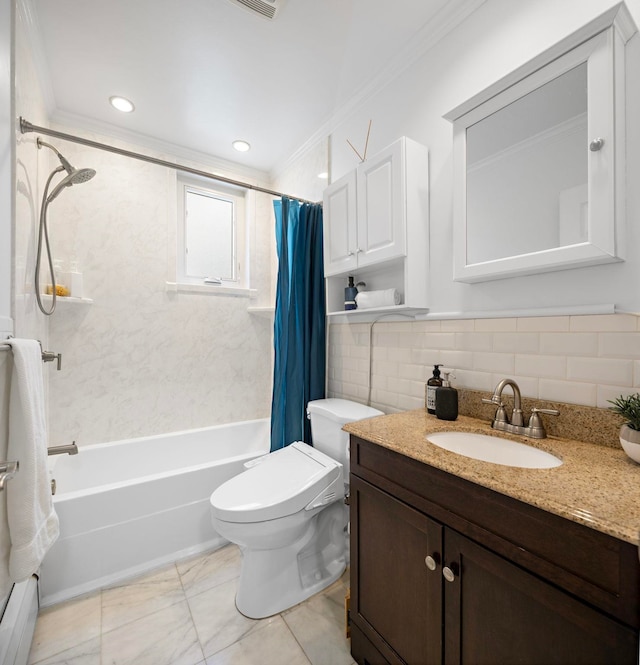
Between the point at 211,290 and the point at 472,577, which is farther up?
the point at 211,290

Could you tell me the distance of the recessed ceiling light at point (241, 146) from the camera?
2.40 metres

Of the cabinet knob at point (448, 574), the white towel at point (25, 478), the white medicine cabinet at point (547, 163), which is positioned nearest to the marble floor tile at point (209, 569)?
the white towel at point (25, 478)

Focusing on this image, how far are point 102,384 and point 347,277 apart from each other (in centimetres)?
177

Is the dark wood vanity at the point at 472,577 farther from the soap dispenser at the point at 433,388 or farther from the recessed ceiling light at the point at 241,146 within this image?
the recessed ceiling light at the point at 241,146

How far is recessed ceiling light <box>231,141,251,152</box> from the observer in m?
2.40

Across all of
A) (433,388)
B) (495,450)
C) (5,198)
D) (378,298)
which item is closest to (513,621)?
(495,450)

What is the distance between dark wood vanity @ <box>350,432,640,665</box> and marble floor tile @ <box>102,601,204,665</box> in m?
0.66

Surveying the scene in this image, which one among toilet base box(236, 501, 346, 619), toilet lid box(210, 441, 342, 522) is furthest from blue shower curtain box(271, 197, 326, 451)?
toilet base box(236, 501, 346, 619)

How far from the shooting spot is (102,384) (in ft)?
7.09

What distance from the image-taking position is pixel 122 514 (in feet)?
5.35

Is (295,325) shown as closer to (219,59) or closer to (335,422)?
(335,422)

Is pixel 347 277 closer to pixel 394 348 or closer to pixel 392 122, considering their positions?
pixel 394 348

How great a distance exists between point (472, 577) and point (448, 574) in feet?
0.22

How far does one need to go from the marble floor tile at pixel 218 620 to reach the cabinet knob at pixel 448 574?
3.22 feet
